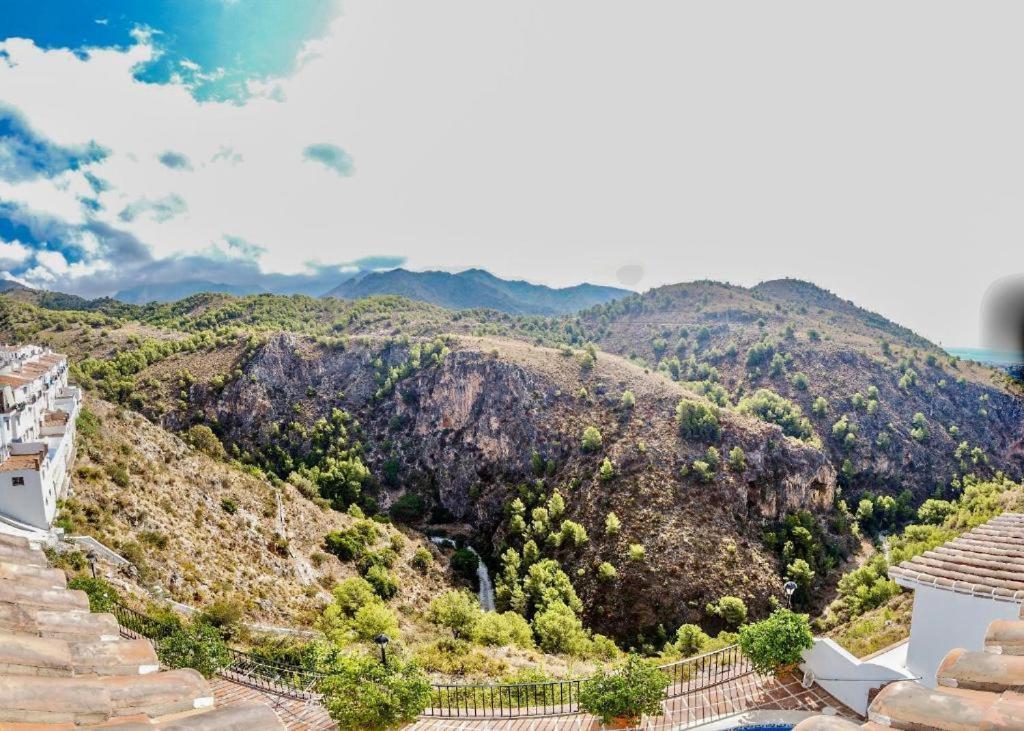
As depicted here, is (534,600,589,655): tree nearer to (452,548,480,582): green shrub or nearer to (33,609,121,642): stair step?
(452,548,480,582): green shrub

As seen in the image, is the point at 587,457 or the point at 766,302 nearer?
the point at 587,457

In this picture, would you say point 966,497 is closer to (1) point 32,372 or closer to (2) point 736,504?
(2) point 736,504

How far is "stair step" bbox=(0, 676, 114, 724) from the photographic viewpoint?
3.09 meters

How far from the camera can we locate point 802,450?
5266cm

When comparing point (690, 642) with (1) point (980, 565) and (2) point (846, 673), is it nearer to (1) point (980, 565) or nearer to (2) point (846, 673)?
(2) point (846, 673)

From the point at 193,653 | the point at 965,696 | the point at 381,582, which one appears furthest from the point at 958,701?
the point at 381,582

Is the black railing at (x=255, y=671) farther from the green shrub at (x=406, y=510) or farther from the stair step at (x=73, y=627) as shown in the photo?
the green shrub at (x=406, y=510)

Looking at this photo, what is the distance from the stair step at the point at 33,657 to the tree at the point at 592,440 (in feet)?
164

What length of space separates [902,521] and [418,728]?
205 ft

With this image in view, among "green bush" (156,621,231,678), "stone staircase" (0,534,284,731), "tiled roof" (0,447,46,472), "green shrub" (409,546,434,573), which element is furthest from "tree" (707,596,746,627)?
"stone staircase" (0,534,284,731)

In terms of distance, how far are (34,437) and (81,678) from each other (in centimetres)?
2647

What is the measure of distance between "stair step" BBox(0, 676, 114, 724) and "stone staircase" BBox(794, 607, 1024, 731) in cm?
427

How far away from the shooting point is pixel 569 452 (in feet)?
180

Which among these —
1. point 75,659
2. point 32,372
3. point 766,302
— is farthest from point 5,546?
point 766,302
